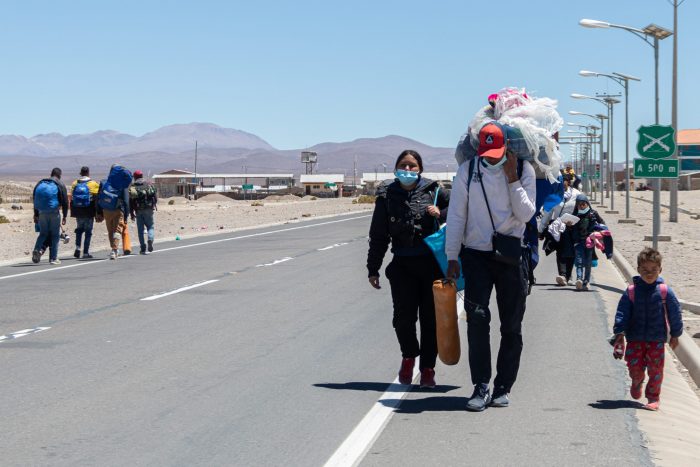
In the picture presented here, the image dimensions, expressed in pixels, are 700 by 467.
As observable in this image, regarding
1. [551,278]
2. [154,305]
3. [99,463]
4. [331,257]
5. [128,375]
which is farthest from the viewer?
[331,257]

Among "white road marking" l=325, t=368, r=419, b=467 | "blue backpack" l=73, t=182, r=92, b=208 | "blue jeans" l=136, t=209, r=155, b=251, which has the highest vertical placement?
"blue backpack" l=73, t=182, r=92, b=208

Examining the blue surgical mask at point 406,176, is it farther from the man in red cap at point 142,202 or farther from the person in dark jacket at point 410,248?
the man in red cap at point 142,202

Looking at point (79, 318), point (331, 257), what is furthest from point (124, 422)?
point (331, 257)

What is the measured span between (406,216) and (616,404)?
202 cm

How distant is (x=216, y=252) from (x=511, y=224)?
1850 cm

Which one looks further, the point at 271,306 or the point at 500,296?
the point at 271,306

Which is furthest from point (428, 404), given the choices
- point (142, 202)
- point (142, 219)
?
point (142, 219)

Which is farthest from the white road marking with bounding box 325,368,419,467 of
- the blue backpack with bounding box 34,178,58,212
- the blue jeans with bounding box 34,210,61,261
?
the blue jeans with bounding box 34,210,61,261

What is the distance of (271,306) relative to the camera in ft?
47.6

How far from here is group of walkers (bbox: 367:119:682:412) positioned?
783cm

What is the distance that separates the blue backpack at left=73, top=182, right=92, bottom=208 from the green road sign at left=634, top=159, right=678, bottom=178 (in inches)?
424

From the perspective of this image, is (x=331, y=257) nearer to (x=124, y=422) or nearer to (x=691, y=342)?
(x=691, y=342)

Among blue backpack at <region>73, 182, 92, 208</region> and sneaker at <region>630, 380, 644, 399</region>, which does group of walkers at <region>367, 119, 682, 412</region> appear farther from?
blue backpack at <region>73, 182, 92, 208</region>

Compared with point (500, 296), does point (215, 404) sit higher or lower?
lower
